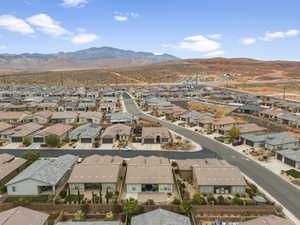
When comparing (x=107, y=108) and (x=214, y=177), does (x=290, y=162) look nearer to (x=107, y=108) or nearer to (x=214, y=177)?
(x=214, y=177)

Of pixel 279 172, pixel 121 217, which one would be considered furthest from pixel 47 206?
pixel 279 172

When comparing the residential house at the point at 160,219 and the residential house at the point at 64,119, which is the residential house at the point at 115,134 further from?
the residential house at the point at 160,219

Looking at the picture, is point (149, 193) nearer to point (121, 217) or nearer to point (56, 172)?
point (121, 217)

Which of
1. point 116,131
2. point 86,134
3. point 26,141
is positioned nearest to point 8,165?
point 26,141

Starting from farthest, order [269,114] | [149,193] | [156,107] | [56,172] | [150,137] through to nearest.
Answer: [156,107] < [269,114] < [150,137] < [56,172] < [149,193]

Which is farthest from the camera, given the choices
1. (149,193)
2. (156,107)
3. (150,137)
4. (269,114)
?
(156,107)

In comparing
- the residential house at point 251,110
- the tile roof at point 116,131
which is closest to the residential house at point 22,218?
the tile roof at point 116,131
